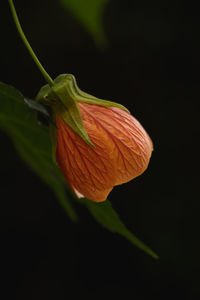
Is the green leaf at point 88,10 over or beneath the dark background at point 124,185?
over

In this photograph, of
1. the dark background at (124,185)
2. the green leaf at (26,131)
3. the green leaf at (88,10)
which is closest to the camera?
the green leaf at (26,131)

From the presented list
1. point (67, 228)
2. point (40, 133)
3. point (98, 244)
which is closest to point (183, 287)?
point (98, 244)

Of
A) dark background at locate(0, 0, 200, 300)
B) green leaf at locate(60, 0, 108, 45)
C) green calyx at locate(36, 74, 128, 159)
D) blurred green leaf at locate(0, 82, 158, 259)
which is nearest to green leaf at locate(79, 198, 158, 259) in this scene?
blurred green leaf at locate(0, 82, 158, 259)

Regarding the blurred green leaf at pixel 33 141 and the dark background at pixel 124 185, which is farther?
the dark background at pixel 124 185

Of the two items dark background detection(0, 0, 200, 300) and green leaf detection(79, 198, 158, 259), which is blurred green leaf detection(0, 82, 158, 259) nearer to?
green leaf detection(79, 198, 158, 259)

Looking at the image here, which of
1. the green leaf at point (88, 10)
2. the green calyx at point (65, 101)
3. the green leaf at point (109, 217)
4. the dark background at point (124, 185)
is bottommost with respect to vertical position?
the dark background at point (124, 185)

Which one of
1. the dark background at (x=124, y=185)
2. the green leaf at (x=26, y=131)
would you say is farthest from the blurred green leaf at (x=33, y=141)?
the dark background at (x=124, y=185)

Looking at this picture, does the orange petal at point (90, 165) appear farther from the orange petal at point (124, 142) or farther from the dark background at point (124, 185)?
the dark background at point (124, 185)

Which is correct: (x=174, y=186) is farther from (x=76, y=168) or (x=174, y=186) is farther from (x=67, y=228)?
(x=76, y=168)
